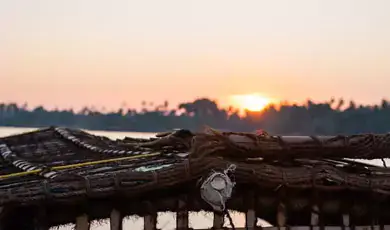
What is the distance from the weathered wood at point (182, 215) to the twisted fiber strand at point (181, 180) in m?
0.23

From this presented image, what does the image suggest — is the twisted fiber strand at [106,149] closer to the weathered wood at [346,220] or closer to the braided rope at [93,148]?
the braided rope at [93,148]

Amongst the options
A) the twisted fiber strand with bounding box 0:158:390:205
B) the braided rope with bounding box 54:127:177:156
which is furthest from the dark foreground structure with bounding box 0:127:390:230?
the braided rope with bounding box 54:127:177:156

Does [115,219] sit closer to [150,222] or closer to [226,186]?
[150,222]

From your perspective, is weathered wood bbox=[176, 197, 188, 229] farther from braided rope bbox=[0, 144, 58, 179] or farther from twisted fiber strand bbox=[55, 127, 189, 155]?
twisted fiber strand bbox=[55, 127, 189, 155]

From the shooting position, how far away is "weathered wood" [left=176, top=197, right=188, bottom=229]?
15.4 ft

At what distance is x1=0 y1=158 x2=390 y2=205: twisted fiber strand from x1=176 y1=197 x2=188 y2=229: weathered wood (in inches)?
9.2

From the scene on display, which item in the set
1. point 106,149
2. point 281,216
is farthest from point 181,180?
point 106,149

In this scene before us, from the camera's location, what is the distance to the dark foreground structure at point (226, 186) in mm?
4414

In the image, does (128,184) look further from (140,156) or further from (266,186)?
(140,156)

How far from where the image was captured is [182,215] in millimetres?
4703

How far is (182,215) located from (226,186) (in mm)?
462

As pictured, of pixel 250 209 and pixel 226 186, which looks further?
pixel 250 209

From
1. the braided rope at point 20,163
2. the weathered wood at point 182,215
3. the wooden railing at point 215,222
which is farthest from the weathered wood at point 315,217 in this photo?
the braided rope at point 20,163

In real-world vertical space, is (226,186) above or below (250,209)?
above
